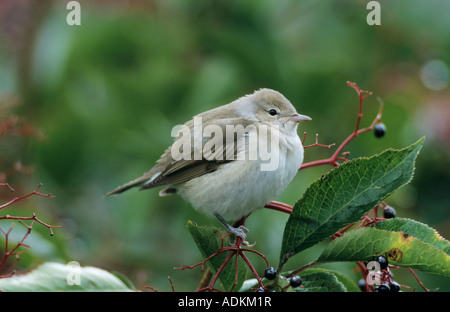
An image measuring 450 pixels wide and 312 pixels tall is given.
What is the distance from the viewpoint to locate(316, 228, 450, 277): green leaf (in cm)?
197

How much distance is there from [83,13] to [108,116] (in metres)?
0.96

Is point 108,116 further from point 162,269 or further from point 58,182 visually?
point 162,269

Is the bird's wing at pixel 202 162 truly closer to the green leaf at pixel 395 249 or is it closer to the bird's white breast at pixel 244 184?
the bird's white breast at pixel 244 184

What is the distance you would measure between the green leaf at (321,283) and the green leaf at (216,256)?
230 millimetres

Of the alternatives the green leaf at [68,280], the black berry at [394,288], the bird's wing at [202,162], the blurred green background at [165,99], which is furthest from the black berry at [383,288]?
the blurred green background at [165,99]

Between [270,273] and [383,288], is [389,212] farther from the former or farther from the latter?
[270,273]

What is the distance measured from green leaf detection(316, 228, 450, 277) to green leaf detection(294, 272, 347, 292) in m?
0.14

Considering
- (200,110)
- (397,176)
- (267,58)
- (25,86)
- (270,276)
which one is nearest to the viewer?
(397,176)

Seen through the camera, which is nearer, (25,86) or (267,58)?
(267,58)

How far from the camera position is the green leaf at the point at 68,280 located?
86.0 inches

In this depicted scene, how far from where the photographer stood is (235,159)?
3035mm

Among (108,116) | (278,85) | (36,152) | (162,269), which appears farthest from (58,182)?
(278,85)

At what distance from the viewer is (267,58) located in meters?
4.07

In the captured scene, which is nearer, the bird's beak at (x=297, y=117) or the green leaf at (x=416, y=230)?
the green leaf at (x=416, y=230)
